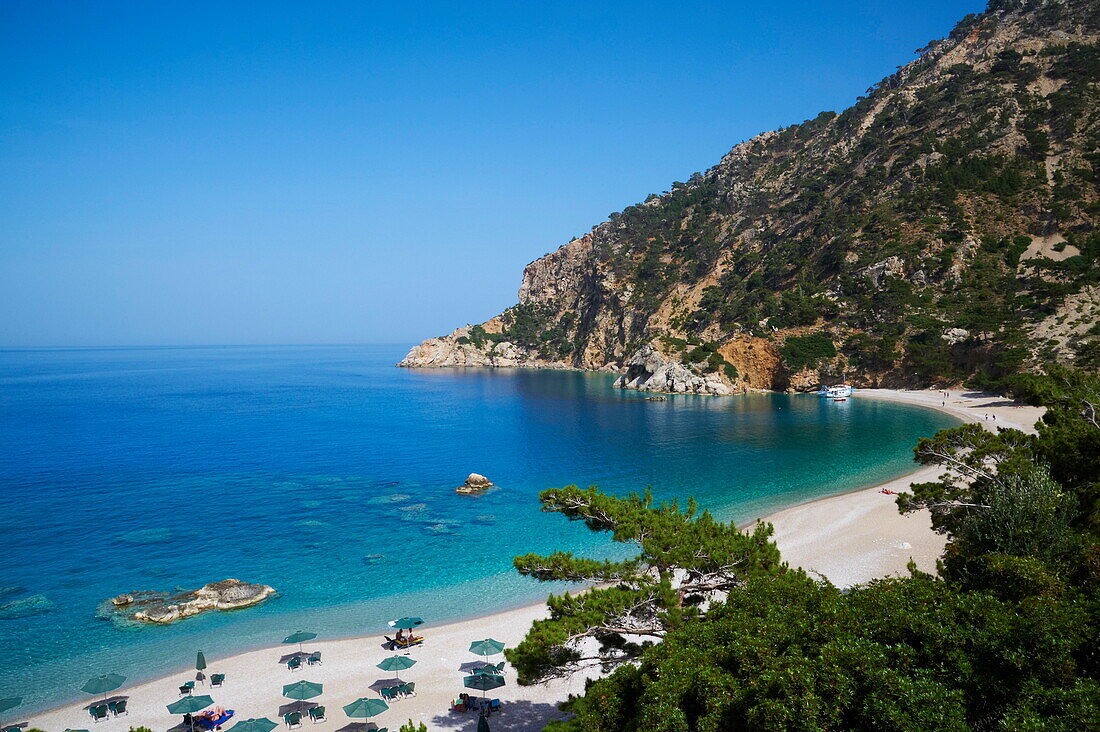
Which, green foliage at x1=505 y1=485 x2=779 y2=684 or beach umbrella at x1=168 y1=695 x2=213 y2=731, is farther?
beach umbrella at x1=168 y1=695 x2=213 y2=731

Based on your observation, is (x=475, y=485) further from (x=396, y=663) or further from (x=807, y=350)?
(x=807, y=350)

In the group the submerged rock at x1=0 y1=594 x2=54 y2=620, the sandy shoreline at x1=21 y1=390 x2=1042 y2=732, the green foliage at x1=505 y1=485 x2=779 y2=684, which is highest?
the green foliage at x1=505 y1=485 x2=779 y2=684

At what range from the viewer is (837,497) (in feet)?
128

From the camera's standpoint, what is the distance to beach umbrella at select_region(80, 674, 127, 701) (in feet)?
57.5

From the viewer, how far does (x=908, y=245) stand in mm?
92562

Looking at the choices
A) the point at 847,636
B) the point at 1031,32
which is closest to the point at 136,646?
the point at 847,636

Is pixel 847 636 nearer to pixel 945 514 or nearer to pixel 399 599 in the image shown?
pixel 945 514

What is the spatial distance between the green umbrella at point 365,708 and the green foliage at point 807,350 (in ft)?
294

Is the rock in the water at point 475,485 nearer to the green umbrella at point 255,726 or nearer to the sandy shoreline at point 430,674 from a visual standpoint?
the sandy shoreline at point 430,674

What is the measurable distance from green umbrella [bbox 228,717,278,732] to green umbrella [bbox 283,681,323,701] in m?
1.04

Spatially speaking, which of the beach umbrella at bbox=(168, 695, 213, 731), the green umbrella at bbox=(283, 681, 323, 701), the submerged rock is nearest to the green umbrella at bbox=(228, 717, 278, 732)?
the green umbrella at bbox=(283, 681, 323, 701)

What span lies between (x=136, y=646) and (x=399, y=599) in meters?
9.52

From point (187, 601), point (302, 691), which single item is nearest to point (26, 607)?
point (187, 601)

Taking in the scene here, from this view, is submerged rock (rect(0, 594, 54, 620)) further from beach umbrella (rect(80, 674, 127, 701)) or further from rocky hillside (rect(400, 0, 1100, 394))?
rocky hillside (rect(400, 0, 1100, 394))
